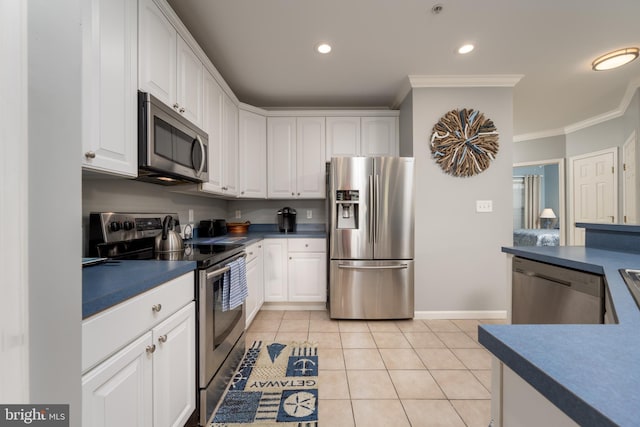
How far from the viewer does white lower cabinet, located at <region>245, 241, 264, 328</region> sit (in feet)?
8.01

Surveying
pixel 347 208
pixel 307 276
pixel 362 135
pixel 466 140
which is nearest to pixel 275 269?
pixel 307 276

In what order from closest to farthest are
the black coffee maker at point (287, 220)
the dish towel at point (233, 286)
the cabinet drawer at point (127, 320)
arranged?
the cabinet drawer at point (127, 320)
the dish towel at point (233, 286)
the black coffee maker at point (287, 220)

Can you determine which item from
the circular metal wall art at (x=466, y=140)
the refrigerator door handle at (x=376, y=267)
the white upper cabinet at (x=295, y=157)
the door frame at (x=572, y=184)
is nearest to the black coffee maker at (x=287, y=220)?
the white upper cabinet at (x=295, y=157)

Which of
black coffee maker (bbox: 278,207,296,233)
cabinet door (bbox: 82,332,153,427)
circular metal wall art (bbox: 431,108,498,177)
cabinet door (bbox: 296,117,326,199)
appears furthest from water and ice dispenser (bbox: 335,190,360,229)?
cabinet door (bbox: 82,332,153,427)

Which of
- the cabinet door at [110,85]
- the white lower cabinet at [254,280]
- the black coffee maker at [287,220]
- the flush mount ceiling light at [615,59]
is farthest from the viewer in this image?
the black coffee maker at [287,220]

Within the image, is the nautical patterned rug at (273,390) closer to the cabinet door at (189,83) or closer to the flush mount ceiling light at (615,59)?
the cabinet door at (189,83)

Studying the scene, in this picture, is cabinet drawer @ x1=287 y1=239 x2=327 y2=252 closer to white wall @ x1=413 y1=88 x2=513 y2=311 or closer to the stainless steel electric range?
white wall @ x1=413 y1=88 x2=513 y2=311

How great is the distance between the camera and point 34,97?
0.48m

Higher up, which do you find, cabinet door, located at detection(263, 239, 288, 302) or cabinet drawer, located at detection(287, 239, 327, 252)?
cabinet drawer, located at detection(287, 239, 327, 252)

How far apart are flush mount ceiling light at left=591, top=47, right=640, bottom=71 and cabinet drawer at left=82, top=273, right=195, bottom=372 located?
384 centimetres

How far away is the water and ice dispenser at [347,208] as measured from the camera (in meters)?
2.71

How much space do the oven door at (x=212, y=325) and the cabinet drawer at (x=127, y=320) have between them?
0.51 ft

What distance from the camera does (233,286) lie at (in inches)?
67.4

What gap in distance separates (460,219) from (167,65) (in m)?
2.88
